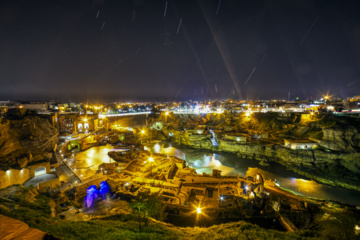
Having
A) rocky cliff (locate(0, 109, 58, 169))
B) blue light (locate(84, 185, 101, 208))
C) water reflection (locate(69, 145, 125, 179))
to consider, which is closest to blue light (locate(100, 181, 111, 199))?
blue light (locate(84, 185, 101, 208))

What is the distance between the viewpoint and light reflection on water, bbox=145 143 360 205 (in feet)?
44.3

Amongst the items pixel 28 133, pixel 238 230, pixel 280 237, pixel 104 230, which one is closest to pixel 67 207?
pixel 104 230

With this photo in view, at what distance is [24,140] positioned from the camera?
1438 cm

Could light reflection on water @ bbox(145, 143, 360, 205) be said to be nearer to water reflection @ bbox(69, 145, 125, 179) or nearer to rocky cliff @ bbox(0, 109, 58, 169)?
water reflection @ bbox(69, 145, 125, 179)

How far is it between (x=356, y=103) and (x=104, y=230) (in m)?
47.0

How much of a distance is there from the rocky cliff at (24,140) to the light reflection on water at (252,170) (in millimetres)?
12822

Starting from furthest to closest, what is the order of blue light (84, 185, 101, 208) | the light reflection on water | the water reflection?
the light reflection on water < the water reflection < blue light (84, 185, 101, 208)

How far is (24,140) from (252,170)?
2033cm

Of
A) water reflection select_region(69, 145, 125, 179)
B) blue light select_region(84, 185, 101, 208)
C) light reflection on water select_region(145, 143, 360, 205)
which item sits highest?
water reflection select_region(69, 145, 125, 179)

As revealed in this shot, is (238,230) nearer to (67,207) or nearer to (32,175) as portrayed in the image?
(67,207)

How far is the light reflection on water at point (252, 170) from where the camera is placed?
13.5 m

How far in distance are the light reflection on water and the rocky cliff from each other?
12.8m

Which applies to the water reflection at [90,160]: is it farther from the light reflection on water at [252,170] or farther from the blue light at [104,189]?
the light reflection on water at [252,170]

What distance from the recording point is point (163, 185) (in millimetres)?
11258
